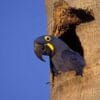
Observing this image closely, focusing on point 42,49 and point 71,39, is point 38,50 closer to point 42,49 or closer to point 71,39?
point 42,49

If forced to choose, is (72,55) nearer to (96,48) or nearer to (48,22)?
(48,22)

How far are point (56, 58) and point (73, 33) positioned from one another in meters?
0.37

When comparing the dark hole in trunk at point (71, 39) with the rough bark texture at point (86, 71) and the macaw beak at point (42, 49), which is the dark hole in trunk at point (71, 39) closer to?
the macaw beak at point (42, 49)

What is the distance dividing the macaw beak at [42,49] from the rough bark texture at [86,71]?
69 cm

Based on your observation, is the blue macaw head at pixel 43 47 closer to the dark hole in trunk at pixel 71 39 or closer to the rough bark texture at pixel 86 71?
the dark hole in trunk at pixel 71 39

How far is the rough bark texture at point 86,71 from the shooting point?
4672 millimetres

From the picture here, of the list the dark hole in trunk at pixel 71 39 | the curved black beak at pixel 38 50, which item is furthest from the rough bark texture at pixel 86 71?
the curved black beak at pixel 38 50

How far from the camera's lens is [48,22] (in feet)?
17.9

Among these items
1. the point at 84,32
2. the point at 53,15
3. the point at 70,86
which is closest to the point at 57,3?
the point at 53,15

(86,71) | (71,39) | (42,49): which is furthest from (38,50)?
(86,71)

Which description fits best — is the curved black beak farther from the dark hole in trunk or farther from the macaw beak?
the dark hole in trunk

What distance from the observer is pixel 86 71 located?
4.82 meters

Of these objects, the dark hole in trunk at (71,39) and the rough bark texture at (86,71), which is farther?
the dark hole in trunk at (71,39)

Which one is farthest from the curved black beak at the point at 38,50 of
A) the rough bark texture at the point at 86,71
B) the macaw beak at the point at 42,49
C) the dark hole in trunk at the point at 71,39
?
the rough bark texture at the point at 86,71
